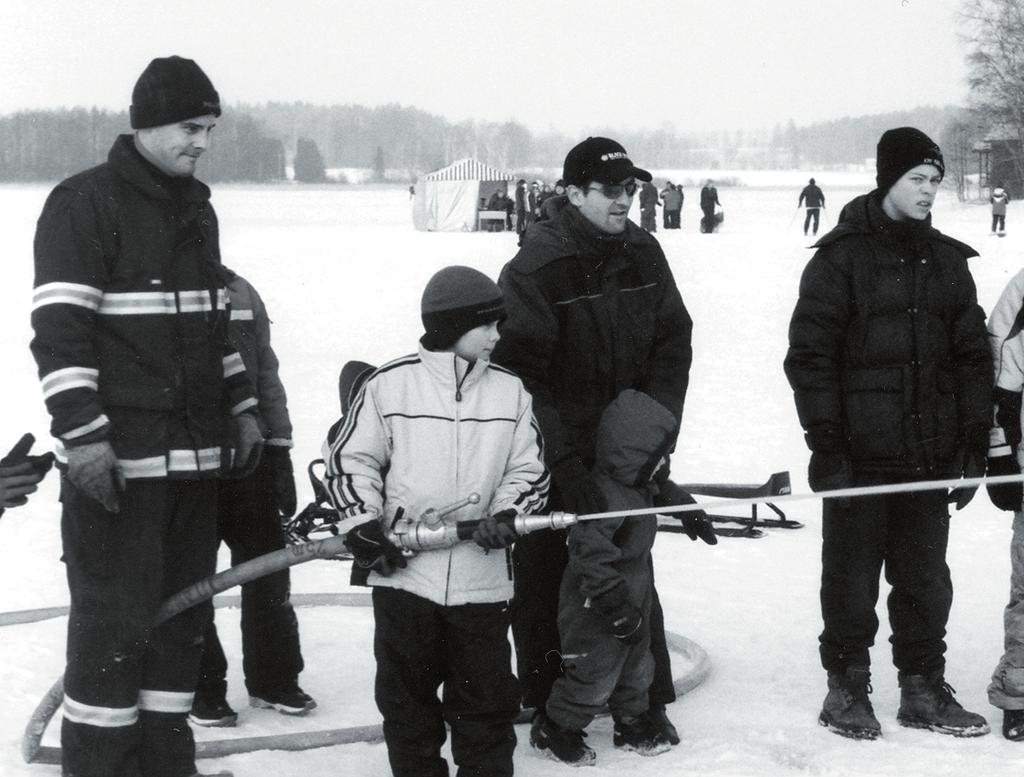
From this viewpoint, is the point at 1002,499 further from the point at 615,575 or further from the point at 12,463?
the point at 12,463

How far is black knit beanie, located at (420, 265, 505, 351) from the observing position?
3.99m

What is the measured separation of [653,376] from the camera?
468 centimetres

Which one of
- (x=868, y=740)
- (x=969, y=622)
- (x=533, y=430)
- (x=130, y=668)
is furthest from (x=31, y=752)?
(x=969, y=622)

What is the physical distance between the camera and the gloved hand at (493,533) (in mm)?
3775

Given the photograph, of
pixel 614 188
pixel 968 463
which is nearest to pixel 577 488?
pixel 614 188

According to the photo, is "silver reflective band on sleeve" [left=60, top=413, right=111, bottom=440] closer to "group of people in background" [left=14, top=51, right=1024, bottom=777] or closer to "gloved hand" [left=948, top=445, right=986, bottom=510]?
"group of people in background" [left=14, top=51, right=1024, bottom=777]

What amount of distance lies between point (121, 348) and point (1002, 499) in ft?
8.96

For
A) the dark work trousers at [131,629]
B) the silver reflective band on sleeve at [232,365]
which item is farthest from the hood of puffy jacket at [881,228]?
the dark work trousers at [131,629]

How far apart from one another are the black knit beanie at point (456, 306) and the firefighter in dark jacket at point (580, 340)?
500 millimetres

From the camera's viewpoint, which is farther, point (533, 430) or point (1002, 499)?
point (1002, 499)

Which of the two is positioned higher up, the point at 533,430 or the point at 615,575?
the point at 533,430

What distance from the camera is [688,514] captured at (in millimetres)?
4641

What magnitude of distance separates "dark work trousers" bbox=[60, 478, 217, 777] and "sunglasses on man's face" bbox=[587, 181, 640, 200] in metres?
1.44

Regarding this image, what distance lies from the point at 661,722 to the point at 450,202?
Answer: 4274cm
